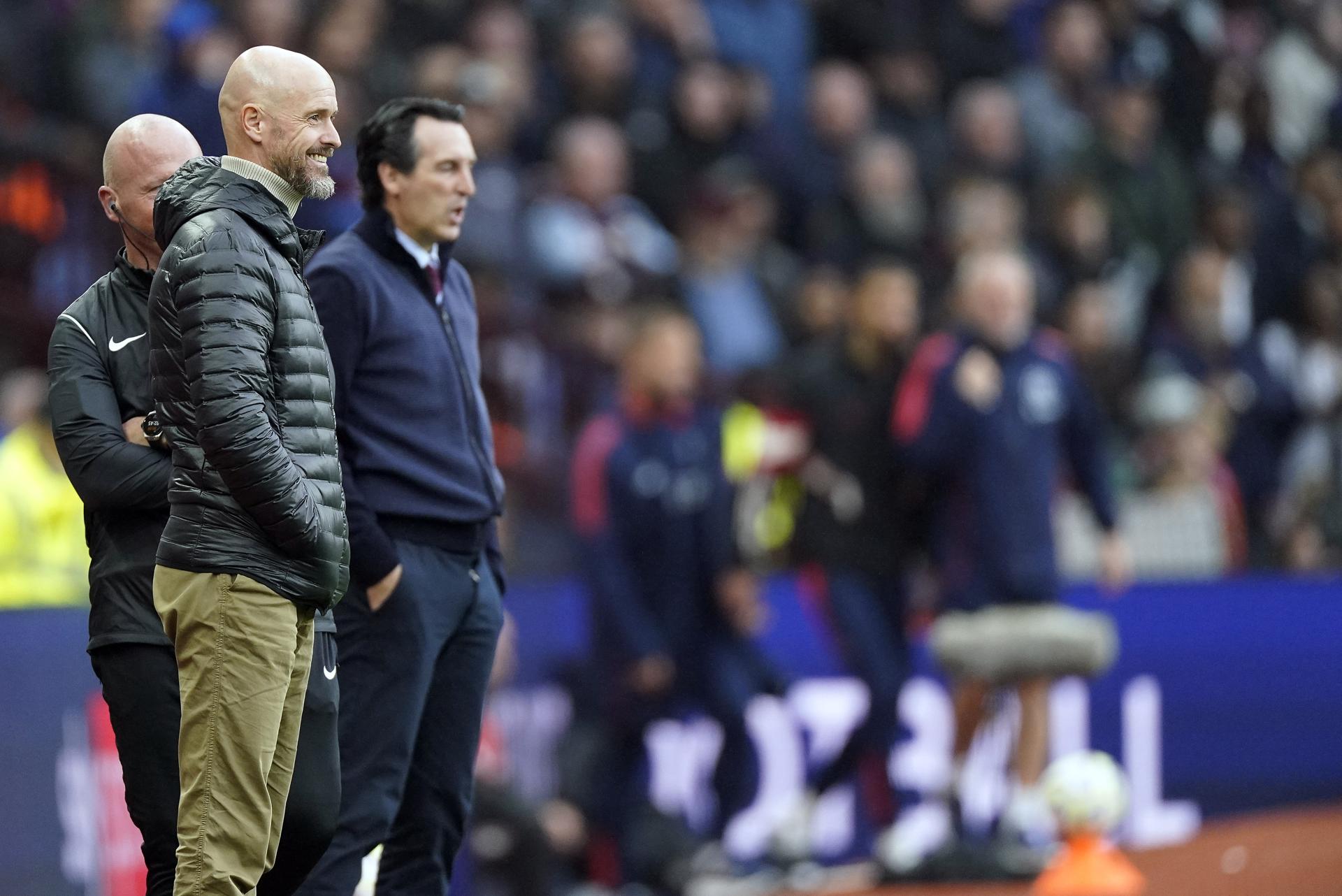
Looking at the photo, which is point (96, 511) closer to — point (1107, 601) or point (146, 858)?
point (146, 858)

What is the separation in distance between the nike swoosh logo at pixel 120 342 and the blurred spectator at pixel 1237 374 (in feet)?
29.2

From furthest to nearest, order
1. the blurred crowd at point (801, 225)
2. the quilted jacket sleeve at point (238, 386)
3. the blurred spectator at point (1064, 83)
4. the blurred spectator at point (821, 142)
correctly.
→ the blurred spectator at point (1064, 83) → the blurred spectator at point (821, 142) → the blurred crowd at point (801, 225) → the quilted jacket sleeve at point (238, 386)

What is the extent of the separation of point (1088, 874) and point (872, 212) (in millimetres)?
5657

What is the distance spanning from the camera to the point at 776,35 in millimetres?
12883

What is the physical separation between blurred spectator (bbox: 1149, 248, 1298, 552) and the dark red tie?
26.2 ft

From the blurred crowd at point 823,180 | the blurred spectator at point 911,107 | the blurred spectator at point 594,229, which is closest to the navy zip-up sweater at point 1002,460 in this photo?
the blurred crowd at point 823,180

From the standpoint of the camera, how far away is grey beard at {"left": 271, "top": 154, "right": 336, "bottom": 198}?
3.99 meters

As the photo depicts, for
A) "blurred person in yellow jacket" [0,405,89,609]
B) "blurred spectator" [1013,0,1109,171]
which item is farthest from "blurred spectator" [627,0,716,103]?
"blurred person in yellow jacket" [0,405,89,609]

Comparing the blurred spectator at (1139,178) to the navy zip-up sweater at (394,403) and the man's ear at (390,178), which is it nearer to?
the man's ear at (390,178)

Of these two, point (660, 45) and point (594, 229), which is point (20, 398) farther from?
point (660, 45)

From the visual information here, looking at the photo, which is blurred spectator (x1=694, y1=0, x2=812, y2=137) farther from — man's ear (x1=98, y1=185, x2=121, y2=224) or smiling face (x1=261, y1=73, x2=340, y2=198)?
smiling face (x1=261, y1=73, x2=340, y2=198)

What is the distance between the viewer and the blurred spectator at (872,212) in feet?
38.6

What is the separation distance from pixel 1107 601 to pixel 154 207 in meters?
7.26

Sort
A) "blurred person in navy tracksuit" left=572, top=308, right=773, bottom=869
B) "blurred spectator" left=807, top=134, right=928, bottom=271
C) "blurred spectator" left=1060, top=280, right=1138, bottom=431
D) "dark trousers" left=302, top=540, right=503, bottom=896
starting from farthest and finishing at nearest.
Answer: "blurred spectator" left=1060, top=280, right=1138, bottom=431 → "blurred spectator" left=807, top=134, right=928, bottom=271 → "blurred person in navy tracksuit" left=572, top=308, right=773, bottom=869 → "dark trousers" left=302, top=540, right=503, bottom=896
